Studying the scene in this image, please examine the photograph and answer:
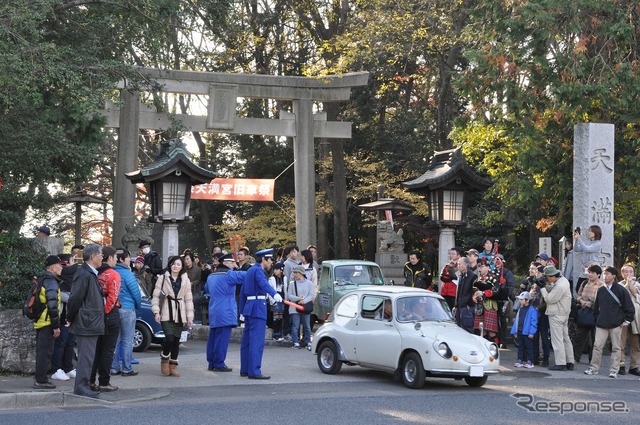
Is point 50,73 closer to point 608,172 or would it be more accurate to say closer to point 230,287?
point 230,287

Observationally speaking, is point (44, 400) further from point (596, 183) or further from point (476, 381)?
point (596, 183)

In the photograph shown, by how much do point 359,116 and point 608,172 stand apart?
20640 mm

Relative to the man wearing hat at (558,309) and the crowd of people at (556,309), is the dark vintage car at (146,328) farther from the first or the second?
the man wearing hat at (558,309)

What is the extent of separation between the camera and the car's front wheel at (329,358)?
14.3 meters

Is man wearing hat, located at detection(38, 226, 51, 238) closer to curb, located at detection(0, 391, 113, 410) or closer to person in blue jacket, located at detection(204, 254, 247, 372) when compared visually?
person in blue jacket, located at detection(204, 254, 247, 372)

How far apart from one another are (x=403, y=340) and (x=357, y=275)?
9.01 m

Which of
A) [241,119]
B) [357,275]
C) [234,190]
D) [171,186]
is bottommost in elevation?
[357,275]

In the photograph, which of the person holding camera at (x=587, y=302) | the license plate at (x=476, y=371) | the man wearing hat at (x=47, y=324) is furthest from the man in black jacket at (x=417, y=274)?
the man wearing hat at (x=47, y=324)

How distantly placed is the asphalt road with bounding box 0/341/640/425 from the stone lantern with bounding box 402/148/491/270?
19.7 feet

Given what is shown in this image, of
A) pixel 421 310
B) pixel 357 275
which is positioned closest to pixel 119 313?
pixel 421 310

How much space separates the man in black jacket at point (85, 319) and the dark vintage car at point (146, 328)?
581cm

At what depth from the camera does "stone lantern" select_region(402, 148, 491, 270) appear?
20.3 meters
